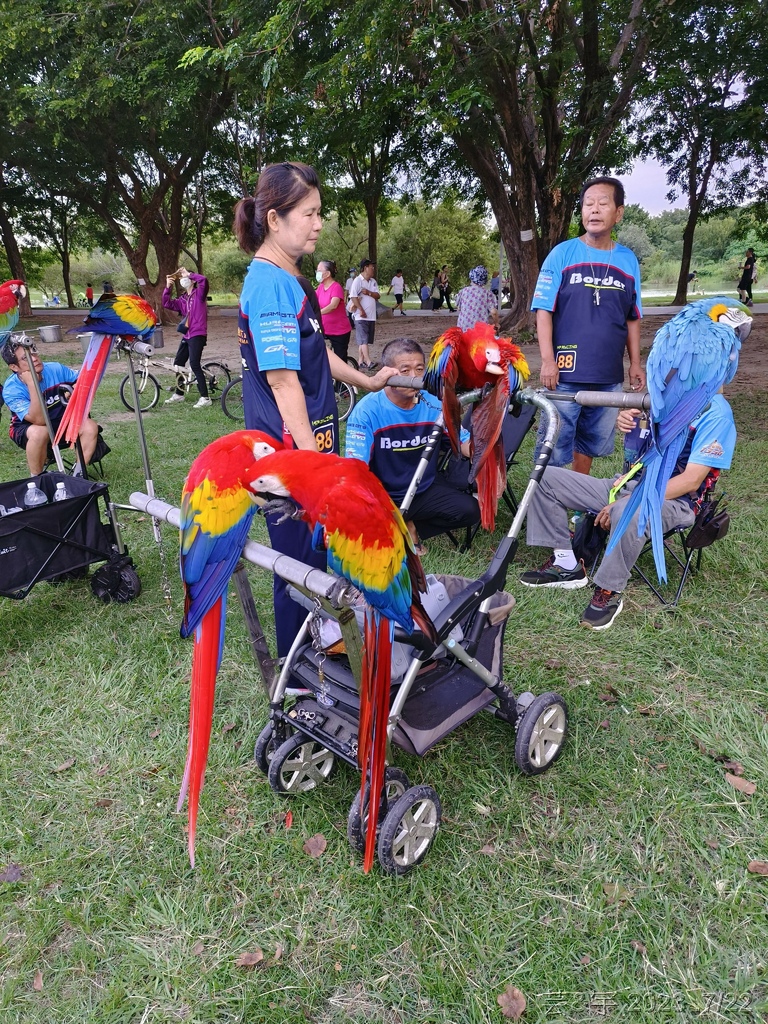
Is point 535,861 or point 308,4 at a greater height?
point 308,4

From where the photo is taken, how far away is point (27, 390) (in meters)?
4.01

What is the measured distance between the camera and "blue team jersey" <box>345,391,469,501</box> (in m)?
2.94

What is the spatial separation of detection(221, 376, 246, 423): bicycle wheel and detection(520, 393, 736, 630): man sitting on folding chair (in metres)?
4.27

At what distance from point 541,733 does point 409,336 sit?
471 inches

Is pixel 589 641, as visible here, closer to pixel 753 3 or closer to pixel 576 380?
pixel 576 380

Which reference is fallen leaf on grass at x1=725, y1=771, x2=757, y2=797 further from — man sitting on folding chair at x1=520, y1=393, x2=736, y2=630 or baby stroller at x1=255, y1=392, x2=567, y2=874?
man sitting on folding chair at x1=520, y1=393, x2=736, y2=630

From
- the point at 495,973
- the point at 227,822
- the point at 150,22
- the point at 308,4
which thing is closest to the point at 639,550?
the point at 495,973

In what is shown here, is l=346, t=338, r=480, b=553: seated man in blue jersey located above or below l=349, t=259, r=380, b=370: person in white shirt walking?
below

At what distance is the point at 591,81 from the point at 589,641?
25.4ft

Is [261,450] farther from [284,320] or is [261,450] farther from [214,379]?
[214,379]

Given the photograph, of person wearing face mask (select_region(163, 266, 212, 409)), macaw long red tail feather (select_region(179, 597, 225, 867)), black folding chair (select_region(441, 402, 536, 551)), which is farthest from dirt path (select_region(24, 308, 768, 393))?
macaw long red tail feather (select_region(179, 597, 225, 867))

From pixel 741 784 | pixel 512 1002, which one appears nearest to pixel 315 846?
pixel 512 1002

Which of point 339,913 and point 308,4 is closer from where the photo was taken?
point 339,913

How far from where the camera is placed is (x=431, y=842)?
1.75 m
